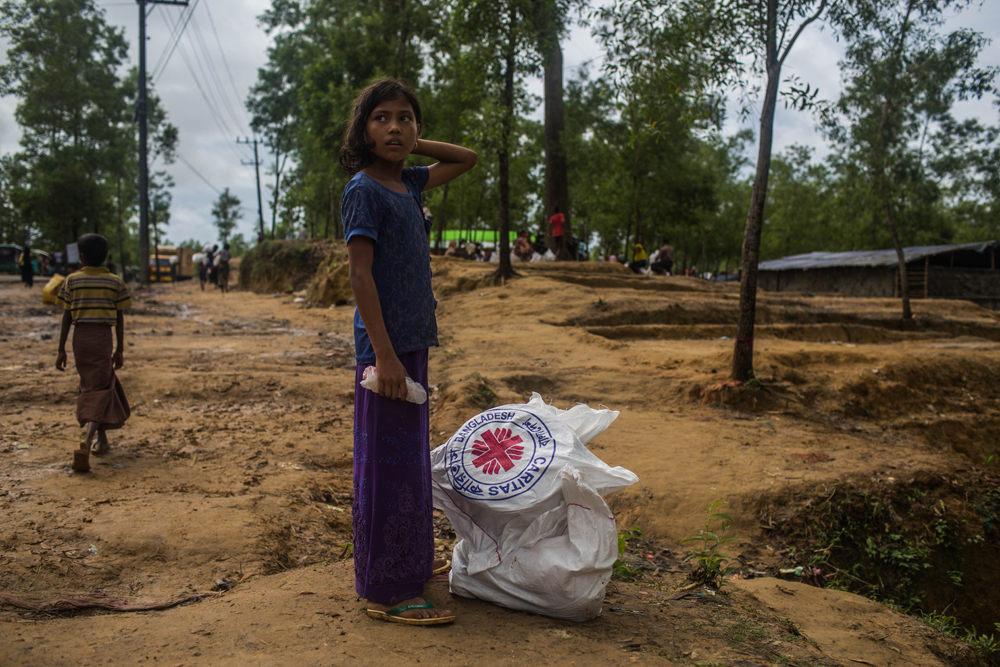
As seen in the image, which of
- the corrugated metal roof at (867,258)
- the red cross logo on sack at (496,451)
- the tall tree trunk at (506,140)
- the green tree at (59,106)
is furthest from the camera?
the green tree at (59,106)

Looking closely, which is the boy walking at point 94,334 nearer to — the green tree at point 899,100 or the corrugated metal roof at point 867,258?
the green tree at point 899,100

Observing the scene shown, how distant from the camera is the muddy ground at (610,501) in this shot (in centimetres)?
199

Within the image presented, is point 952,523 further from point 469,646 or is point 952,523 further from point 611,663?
point 469,646

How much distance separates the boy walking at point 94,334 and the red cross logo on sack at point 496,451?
290 centimetres

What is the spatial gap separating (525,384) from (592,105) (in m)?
15.1

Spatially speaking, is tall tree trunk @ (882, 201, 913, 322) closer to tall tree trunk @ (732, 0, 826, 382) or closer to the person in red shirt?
tall tree trunk @ (732, 0, 826, 382)

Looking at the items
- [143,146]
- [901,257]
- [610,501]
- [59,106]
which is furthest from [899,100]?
[59,106]

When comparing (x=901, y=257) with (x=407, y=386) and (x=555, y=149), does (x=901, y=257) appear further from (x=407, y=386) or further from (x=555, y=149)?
(x=407, y=386)

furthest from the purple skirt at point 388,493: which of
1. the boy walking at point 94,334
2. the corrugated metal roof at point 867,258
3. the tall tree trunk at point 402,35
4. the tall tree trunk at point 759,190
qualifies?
the corrugated metal roof at point 867,258

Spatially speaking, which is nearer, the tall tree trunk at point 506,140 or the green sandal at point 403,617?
the green sandal at point 403,617

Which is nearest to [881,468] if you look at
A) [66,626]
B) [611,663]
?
[611,663]

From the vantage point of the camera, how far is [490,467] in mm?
2229

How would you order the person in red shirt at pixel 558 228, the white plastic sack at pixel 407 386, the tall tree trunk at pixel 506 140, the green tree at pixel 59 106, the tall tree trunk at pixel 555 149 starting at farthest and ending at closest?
the green tree at pixel 59 106 → the tall tree trunk at pixel 555 149 → the person in red shirt at pixel 558 228 → the tall tree trunk at pixel 506 140 → the white plastic sack at pixel 407 386

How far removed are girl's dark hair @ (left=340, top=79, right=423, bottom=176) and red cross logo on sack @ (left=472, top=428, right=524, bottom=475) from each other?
3.63 feet
